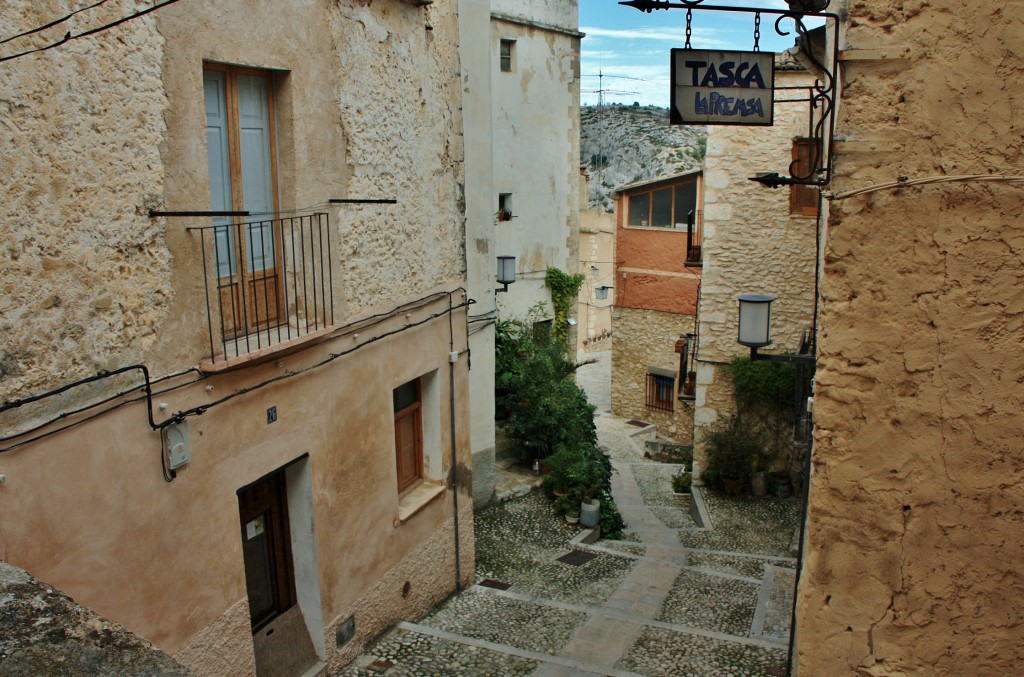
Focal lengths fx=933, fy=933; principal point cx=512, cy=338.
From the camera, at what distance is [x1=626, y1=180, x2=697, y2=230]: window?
18969 millimetres

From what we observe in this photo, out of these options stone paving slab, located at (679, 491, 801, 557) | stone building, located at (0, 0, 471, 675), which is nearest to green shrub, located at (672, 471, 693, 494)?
stone paving slab, located at (679, 491, 801, 557)

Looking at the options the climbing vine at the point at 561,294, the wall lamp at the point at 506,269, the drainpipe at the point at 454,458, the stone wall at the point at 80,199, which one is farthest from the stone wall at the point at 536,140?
the stone wall at the point at 80,199

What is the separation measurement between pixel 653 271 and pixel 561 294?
290 centimetres

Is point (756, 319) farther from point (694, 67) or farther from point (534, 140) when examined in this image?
point (534, 140)

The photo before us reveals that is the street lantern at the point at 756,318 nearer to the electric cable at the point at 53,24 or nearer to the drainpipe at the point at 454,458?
the drainpipe at the point at 454,458

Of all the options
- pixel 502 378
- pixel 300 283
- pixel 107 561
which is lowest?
pixel 502 378

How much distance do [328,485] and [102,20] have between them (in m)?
3.62

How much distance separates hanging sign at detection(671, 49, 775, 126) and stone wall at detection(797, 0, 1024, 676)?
1.73 metres

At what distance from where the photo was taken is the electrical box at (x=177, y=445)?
17.5ft

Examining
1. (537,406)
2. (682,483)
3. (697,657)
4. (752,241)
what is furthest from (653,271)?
(697,657)

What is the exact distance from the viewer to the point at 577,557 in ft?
34.3

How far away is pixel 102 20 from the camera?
4.82 meters

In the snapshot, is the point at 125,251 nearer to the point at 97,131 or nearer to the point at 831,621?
the point at 97,131

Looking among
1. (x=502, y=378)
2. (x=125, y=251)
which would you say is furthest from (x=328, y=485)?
(x=502, y=378)
